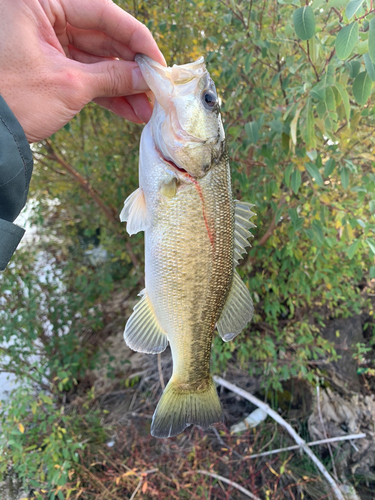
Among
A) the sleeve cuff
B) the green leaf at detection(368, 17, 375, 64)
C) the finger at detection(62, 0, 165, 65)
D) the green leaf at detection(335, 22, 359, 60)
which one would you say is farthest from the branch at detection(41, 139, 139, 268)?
the green leaf at detection(368, 17, 375, 64)

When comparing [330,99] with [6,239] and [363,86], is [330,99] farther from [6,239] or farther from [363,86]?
[6,239]

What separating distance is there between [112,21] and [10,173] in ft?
2.73

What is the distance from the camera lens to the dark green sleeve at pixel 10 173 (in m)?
1.09

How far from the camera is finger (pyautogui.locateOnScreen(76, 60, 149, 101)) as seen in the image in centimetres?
128

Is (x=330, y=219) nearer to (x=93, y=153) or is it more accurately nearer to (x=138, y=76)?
(x=138, y=76)

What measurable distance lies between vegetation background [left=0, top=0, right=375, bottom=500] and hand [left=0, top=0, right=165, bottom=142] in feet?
2.40

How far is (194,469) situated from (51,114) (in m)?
2.67

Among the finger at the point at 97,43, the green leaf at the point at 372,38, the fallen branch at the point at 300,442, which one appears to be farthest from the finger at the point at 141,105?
the fallen branch at the point at 300,442

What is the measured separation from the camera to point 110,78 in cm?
132

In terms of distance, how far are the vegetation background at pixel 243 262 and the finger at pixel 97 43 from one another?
2.39ft

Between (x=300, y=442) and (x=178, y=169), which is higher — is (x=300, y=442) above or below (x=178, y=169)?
below

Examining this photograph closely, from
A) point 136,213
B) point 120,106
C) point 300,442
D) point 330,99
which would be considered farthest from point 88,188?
point 300,442

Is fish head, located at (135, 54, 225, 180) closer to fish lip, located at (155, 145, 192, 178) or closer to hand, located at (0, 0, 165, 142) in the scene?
fish lip, located at (155, 145, 192, 178)

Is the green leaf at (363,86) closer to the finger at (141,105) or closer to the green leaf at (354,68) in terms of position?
the green leaf at (354,68)
